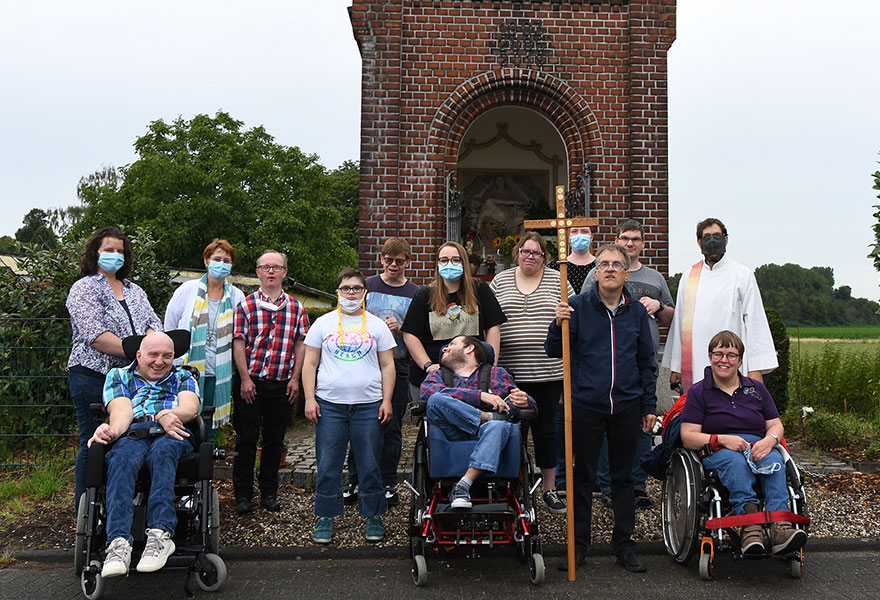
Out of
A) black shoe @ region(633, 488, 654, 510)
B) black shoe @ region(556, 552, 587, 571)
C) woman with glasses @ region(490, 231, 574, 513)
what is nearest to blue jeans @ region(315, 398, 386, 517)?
woman with glasses @ region(490, 231, 574, 513)

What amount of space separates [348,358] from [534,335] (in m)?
1.29

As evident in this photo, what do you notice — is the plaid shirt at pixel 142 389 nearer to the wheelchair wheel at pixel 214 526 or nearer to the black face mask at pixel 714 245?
the wheelchair wheel at pixel 214 526

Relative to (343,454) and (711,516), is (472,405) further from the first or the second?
(711,516)

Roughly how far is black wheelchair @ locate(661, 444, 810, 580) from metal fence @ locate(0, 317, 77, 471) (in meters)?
5.32

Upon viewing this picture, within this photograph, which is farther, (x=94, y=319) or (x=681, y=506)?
(x=94, y=319)

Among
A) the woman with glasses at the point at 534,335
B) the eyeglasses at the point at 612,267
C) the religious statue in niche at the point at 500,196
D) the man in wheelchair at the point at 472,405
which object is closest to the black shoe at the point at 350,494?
the woman with glasses at the point at 534,335

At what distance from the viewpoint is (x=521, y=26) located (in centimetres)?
898

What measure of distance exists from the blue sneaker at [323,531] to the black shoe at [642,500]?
2.25 metres

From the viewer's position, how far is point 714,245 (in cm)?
506

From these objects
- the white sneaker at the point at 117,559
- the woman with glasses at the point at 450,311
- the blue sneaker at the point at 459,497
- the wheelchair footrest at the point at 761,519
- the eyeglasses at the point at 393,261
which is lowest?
the white sneaker at the point at 117,559

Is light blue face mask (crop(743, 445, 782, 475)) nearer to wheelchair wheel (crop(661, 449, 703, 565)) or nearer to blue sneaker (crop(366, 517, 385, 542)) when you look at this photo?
wheelchair wheel (crop(661, 449, 703, 565))

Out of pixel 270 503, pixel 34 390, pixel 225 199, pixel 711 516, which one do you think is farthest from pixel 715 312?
pixel 225 199

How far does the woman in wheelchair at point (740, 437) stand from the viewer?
403cm

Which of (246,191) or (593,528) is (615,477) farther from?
(246,191)
